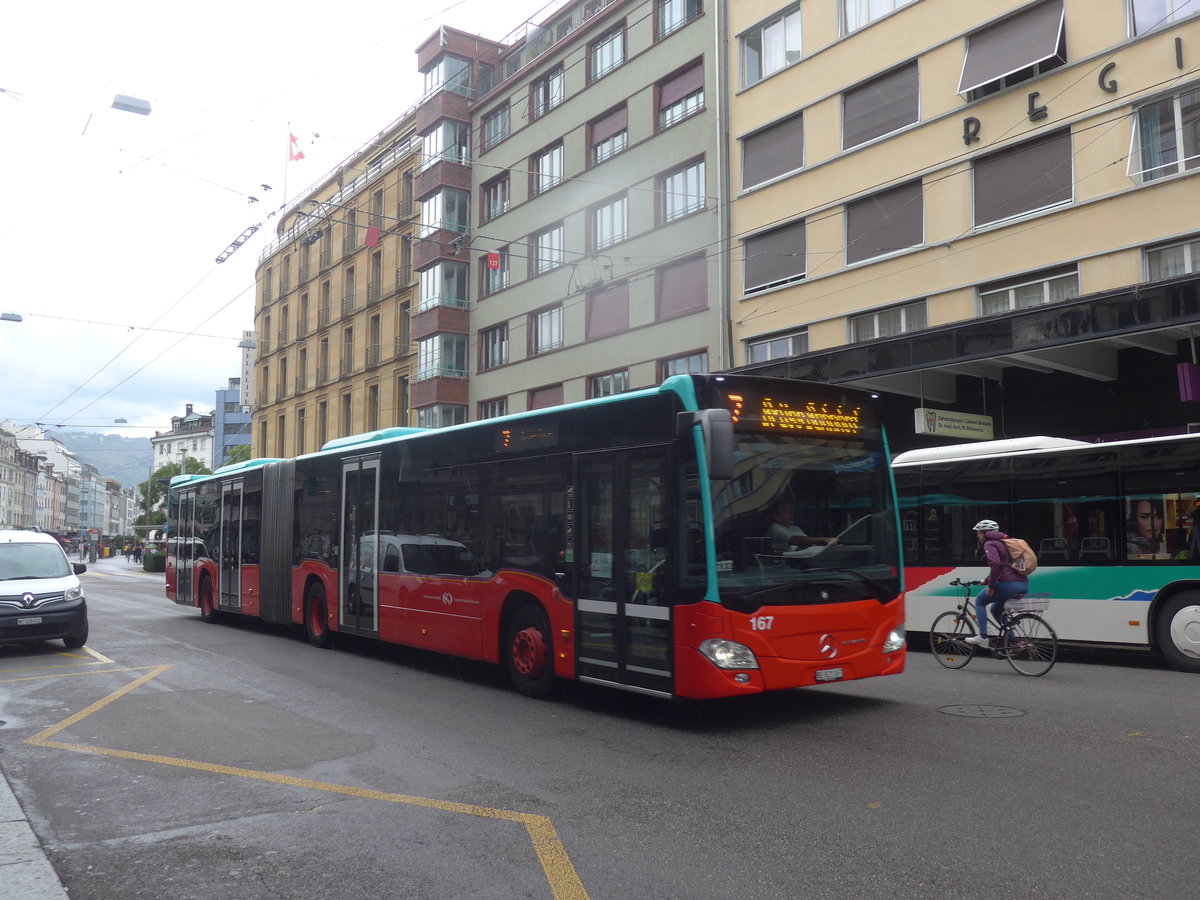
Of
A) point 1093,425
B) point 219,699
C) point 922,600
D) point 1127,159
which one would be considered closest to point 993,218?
point 1127,159

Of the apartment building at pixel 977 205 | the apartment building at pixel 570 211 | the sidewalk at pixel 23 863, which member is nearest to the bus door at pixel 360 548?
the sidewalk at pixel 23 863

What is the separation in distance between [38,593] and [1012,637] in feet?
40.4

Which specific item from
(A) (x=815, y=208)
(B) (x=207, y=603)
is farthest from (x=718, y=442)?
(A) (x=815, y=208)

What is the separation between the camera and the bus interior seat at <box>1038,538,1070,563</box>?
13070 millimetres

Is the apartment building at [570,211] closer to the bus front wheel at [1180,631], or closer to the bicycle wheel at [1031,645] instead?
the bus front wheel at [1180,631]

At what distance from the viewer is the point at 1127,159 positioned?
57.1 ft

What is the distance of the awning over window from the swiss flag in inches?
602

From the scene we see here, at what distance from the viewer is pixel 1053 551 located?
13.2m

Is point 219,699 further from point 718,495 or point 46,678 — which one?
point 718,495

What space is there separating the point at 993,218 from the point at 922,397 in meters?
3.68

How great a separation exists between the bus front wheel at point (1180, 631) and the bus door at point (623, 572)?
7.16m

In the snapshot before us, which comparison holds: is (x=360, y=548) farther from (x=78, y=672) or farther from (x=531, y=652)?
(x=531, y=652)

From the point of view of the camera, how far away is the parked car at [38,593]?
13367 mm

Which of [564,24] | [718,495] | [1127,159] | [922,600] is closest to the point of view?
[718,495]
